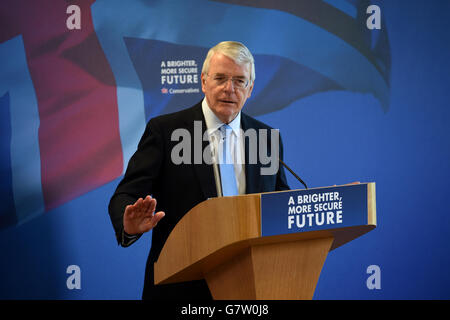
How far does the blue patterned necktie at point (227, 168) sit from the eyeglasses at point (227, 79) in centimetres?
15

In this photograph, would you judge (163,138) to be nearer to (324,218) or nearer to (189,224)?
(189,224)

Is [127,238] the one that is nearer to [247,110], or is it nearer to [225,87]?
[225,87]

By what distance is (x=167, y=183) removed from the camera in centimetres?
177

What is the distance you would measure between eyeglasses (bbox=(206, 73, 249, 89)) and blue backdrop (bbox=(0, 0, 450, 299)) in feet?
5.22

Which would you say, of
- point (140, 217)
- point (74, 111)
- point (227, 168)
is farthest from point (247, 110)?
point (140, 217)

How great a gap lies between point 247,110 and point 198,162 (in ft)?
5.56

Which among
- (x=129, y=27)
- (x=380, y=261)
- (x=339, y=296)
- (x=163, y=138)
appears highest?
(x=129, y=27)

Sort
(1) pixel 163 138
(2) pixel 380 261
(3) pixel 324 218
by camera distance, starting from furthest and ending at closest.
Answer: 1. (2) pixel 380 261
2. (1) pixel 163 138
3. (3) pixel 324 218

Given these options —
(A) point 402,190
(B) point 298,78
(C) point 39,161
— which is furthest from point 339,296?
(C) point 39,161

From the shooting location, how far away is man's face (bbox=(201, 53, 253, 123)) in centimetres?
174

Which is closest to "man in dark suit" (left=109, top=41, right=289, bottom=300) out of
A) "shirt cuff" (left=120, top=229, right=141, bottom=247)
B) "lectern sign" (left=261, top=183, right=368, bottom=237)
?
"shirt cuff" (left=120, top=229, right=141, bottom=247)

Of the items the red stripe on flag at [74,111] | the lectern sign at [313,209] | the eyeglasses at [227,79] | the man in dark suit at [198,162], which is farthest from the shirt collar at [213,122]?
the red stripe on flag at [74,111]

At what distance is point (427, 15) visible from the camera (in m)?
3.41

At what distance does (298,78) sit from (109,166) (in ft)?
4.72
